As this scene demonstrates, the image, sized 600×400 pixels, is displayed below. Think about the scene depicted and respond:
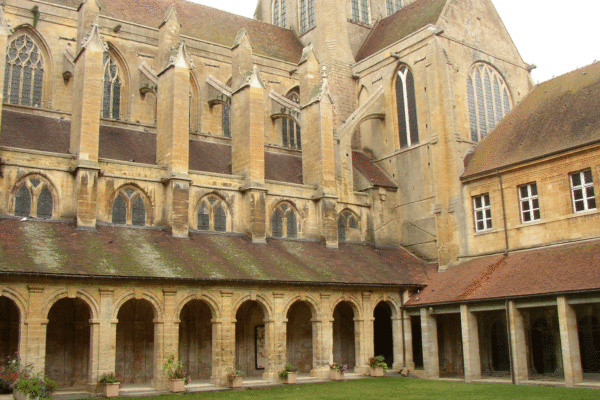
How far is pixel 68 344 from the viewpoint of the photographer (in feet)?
78.1

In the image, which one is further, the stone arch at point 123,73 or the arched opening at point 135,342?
the stone arch at point 123,73

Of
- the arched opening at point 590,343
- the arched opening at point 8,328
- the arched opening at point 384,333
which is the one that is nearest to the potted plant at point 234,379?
the arched opening at point 8,328

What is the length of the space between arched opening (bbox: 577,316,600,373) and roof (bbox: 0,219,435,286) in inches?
272

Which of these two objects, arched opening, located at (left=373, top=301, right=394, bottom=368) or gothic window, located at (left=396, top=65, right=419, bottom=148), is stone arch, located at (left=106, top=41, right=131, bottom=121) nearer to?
gothic window, located at (left=396, top=65, right=419, bottom=148)

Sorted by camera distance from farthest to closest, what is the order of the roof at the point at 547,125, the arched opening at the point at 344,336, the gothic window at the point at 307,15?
the gothic window at the point at 307,15, the arched opening at the point at 344,336, the roof at the point at 547,125

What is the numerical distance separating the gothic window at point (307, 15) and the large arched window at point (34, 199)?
21671mm

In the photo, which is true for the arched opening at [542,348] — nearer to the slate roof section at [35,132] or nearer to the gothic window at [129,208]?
the gothic window at [129,208]

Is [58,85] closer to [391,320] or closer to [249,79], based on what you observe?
[249,79]

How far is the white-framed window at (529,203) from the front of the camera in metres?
27.2

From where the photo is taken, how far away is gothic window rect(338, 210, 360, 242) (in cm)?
3178

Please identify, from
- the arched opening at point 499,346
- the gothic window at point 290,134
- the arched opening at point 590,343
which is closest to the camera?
the arched opening at point 590,343

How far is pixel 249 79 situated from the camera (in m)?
29.8

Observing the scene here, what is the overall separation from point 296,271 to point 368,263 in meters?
4.73

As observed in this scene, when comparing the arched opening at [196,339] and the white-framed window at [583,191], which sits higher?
the white-framed window at [583,191]
